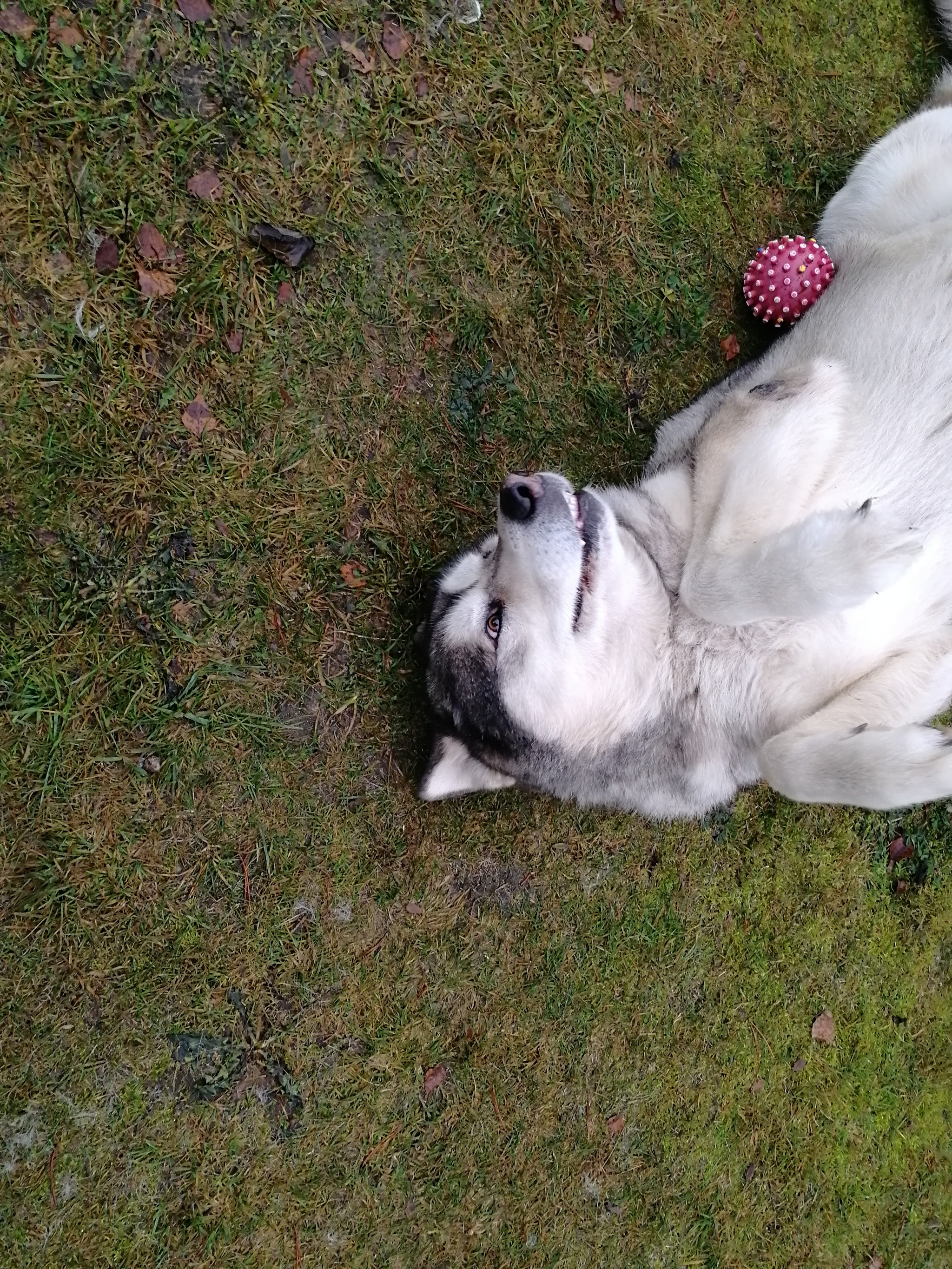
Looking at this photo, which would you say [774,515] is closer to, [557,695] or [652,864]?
[557,695]

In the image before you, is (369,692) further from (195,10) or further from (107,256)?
(195,10)

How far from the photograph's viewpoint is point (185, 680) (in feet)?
12.6

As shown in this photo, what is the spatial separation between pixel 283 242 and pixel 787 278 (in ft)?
8.44

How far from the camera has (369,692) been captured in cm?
418

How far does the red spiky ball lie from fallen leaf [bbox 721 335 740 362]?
21cm

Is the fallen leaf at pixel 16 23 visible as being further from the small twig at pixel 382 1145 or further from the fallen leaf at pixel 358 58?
the small twig at pixel 382 1145

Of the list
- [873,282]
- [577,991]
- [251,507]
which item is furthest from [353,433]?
[577,991]

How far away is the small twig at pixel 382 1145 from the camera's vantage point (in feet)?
13.3

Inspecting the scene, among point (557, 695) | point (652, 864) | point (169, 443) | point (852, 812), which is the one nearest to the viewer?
point (557, 695)

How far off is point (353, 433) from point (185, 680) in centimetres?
139

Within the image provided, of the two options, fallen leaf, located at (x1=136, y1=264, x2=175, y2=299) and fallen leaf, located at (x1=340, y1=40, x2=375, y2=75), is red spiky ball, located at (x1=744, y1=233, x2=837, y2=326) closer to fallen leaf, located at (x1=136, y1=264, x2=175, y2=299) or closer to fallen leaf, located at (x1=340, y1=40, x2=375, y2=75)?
fallen leaf, located at (x1=340, y1=40, x2=375, y2=75)

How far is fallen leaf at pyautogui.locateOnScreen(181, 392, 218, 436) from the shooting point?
150 inches

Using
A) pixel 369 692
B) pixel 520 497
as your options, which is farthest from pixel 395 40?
pixel 369 692

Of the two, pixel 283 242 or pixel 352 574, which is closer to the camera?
pixel 283 242
